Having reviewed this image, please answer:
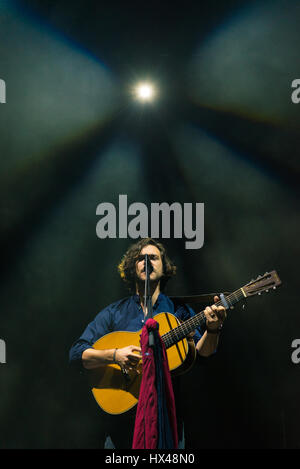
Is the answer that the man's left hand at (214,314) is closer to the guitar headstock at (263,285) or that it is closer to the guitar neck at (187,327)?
the guitar neck at (187,327)

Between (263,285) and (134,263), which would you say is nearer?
(263,285)

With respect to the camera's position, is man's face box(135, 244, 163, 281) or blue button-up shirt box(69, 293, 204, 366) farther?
man's face box(135, 244, 163, 281)

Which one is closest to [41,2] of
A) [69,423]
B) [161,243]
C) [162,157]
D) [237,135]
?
[162,157]

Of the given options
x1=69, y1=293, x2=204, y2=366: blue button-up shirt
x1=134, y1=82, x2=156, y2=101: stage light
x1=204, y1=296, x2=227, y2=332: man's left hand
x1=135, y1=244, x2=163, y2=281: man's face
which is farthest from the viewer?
x1=134, y1=82, x2=156, y2=101: stage light

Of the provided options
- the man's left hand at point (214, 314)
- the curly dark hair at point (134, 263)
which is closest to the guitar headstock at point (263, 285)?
the man's left hand at point (214, 314)

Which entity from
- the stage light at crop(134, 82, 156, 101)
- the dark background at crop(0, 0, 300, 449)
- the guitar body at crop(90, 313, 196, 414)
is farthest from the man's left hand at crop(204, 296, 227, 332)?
the stage light at crop(134, 82, 156, 101)

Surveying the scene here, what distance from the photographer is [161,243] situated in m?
3.18

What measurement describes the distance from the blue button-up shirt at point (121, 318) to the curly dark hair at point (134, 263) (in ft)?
0.49

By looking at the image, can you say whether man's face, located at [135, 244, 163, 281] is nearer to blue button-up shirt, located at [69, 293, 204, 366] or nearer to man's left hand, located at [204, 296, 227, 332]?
blue button-up shirt, located at [69, 293, 204, 366]

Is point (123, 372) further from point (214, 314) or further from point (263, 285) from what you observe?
point (263, 285)

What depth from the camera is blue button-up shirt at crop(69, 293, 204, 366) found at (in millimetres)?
2764

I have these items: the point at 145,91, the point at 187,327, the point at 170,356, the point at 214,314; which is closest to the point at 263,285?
the point at 214,314

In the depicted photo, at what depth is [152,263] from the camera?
2984 millimetres

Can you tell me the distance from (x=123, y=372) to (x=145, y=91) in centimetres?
237
